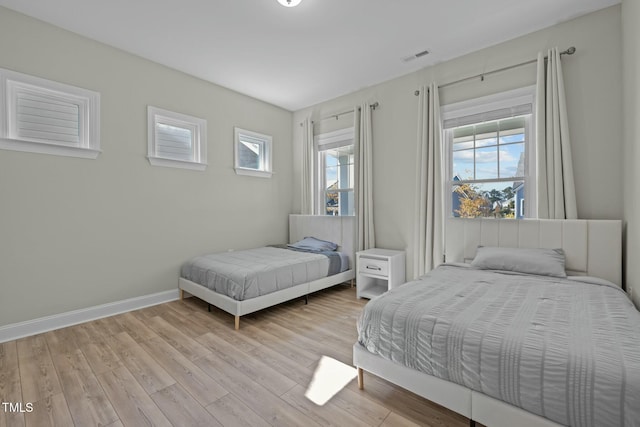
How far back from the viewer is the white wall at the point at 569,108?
8.15 ft

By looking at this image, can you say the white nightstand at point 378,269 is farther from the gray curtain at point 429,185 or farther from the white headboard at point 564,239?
the white headboard at point 564,239

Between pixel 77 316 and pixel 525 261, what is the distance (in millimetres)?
4258

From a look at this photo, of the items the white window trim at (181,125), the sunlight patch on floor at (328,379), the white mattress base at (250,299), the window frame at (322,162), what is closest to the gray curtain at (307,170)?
the window frame at (322,162)

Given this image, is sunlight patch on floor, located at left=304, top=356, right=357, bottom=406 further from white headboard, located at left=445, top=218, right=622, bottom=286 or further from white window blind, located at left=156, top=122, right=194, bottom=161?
white window blind, located at left=156, top=122, right=194, bottom=161

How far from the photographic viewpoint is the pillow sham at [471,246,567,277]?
238cm

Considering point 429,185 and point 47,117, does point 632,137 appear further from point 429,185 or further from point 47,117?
point 47,117

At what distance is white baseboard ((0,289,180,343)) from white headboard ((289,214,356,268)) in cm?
204

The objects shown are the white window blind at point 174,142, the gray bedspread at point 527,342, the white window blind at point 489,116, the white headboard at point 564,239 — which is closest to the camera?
the gray bedspread at point 527,342

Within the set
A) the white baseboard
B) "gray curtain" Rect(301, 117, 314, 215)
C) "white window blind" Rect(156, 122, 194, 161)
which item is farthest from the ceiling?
the white baseboard

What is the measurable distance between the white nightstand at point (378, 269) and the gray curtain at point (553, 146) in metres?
1.53

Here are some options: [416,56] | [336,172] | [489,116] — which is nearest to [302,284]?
[336,172]

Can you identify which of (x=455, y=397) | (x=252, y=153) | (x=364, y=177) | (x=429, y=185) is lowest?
(x=455, y=397)

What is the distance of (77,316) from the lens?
112 inches

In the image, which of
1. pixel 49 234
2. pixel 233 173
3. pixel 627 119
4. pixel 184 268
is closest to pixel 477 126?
pixel 627 119
